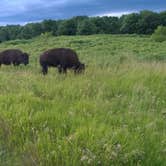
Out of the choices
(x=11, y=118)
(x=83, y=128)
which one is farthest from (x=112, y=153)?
(x=11, y=118)

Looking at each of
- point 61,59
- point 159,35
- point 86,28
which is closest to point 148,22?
point 86,28

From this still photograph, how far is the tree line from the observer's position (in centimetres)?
6731

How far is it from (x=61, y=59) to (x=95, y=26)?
2282 inches

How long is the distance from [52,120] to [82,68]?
6.07 m

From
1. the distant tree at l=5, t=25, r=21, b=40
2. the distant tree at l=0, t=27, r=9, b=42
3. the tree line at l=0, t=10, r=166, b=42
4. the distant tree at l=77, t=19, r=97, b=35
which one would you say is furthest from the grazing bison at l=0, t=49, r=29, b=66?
the distant tree at l=5, t=25, r=21, b=40

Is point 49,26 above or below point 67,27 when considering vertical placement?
above

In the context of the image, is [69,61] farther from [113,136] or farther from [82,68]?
[113,136]

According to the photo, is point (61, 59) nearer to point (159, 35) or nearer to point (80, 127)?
point (80, 127)

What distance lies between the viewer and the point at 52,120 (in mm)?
4199

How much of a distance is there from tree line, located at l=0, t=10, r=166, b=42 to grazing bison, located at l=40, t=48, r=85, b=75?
5409 cm

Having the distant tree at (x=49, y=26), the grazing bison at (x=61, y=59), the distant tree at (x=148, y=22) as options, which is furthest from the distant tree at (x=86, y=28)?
the grazing bison at (x=61, y=59)

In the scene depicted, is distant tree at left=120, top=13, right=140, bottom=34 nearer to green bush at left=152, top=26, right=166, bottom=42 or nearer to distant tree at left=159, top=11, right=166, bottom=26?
distant tree at left=159, top=11, right=166, bottom=26

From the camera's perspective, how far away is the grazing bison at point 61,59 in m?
11.1

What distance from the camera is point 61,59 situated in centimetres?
1131
